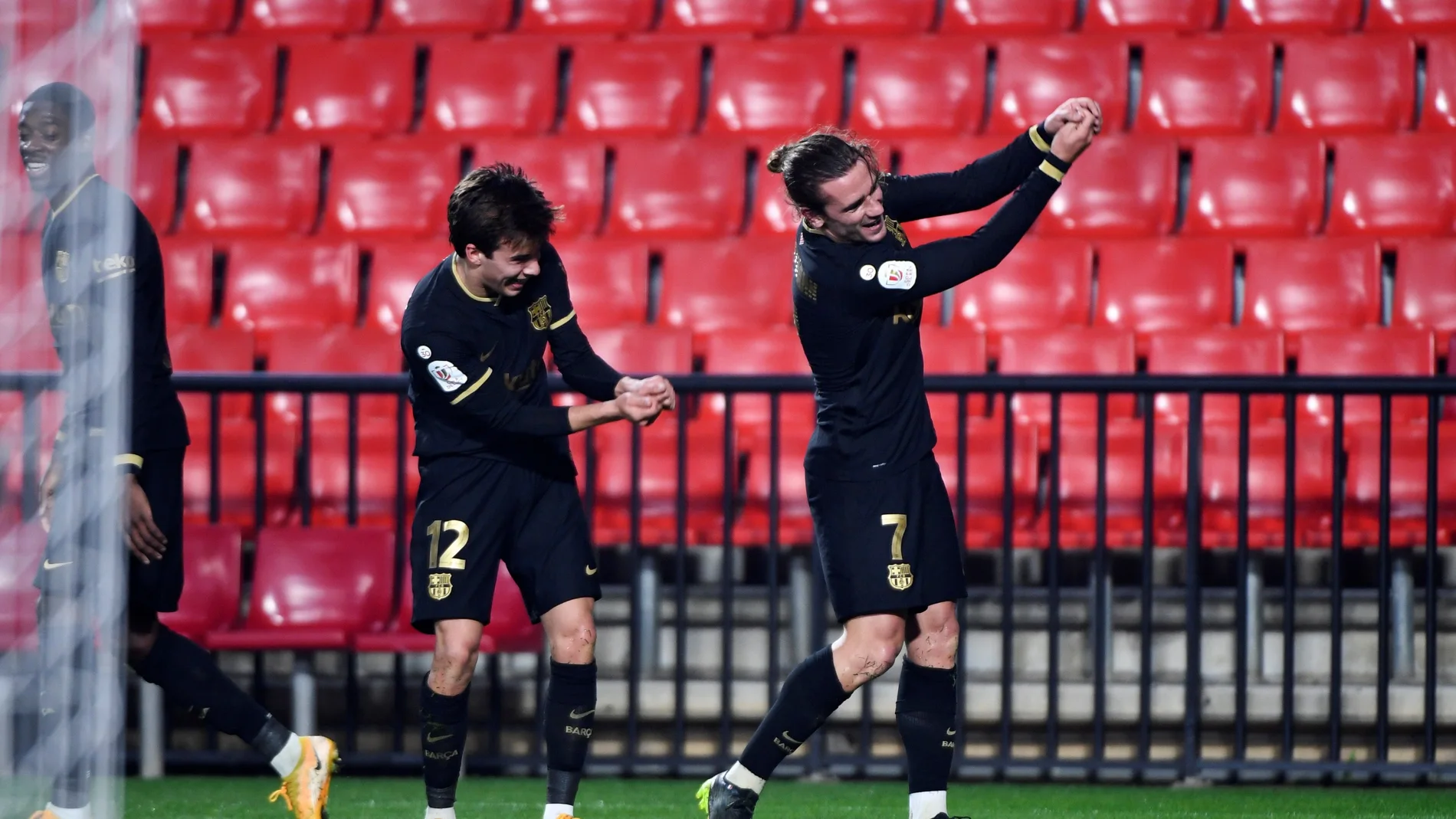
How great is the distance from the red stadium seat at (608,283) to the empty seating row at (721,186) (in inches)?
16.4

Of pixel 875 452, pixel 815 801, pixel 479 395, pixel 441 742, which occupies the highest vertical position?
pixel 479 395

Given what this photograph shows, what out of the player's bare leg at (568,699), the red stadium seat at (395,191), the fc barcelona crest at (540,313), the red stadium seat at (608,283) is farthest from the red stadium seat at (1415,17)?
the player's bare leg at (568,699)

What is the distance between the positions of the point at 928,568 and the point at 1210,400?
2.44 metres

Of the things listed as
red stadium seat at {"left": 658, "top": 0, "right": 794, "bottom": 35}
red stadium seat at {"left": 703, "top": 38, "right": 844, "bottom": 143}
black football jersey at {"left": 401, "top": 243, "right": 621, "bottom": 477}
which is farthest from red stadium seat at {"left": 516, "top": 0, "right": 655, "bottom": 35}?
black football jersey at {"left": 401, "top": 243, "right": 621, "bottom": 477}

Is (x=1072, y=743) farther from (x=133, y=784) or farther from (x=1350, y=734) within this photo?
(x=133, y=784)

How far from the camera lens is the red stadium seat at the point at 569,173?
7008 millimetres

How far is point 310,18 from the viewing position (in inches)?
315

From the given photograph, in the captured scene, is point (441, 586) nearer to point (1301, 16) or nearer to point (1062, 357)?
point (1062, 357)

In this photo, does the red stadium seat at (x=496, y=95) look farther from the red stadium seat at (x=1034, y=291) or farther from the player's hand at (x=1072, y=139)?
the player's hand at (x=1072, y=139)

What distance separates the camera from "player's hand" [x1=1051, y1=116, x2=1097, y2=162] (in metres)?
3.48

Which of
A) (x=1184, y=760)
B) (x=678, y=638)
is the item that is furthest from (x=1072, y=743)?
(x=678, y=638)

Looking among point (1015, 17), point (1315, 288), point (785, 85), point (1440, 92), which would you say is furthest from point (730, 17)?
point (1440, 92)

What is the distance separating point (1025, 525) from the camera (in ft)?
18.2

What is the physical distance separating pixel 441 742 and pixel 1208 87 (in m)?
4.59
